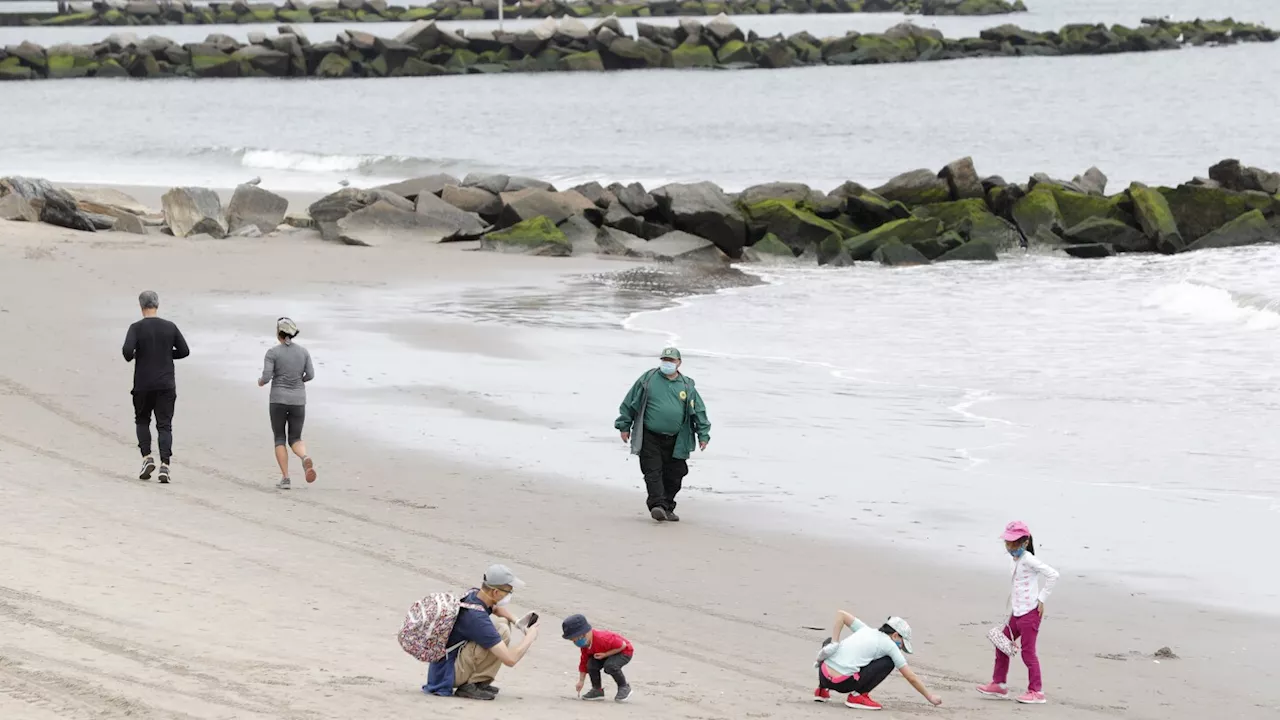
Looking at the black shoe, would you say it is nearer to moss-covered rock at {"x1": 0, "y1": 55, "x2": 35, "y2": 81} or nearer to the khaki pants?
the khaki pants

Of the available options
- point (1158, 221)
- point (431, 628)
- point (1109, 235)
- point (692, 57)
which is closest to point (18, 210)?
point (1109, 235)

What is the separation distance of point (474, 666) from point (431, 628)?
0.26 meters

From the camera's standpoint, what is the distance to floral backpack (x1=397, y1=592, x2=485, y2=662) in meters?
7.57

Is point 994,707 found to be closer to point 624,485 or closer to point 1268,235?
point 624,485

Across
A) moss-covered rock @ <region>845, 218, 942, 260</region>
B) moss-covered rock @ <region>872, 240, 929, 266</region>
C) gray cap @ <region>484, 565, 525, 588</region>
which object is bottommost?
moss-covered rock @ <region>872, 240, 929, 266</region>

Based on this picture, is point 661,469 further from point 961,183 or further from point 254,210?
point 961,183

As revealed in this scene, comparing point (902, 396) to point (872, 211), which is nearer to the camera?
point (902, 396)

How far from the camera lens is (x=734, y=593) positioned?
10.3 m

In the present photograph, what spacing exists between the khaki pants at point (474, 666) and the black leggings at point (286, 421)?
5.14 m

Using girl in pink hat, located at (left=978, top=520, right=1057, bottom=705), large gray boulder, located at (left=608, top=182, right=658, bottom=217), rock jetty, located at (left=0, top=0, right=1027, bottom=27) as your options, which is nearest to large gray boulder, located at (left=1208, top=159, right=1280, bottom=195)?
large gray boulder, located at (left=608, top=182, right=658, bottom=217)

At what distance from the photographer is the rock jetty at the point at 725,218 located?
27.8 metres

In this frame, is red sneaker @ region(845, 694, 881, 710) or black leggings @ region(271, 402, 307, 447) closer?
red sneaker @ region(845, 694, 881, 710)

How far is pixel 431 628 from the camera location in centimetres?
761

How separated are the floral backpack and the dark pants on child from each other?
1735 mm
